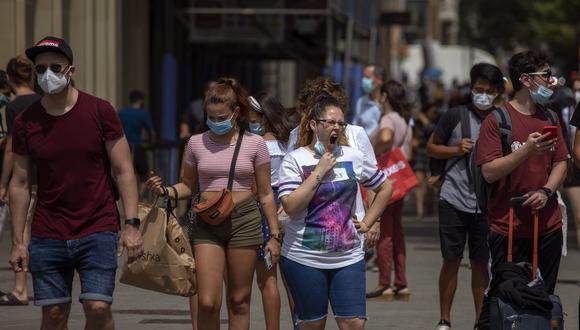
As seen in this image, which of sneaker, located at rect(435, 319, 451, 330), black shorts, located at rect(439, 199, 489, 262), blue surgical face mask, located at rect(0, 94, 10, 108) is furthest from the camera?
blue surgical face mask, located at rect(0, 94, 10, 108)

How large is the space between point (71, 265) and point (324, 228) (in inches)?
49.8

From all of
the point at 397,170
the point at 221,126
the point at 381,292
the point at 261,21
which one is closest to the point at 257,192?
the point at 221,126

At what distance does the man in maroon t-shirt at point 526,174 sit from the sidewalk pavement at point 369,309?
2.26 metres

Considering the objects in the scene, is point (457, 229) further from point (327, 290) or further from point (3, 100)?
point (3, 100)

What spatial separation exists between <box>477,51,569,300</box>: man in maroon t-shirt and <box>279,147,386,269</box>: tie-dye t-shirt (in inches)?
37.4

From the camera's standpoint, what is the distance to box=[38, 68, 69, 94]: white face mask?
702cm

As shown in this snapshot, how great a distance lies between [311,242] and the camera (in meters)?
7.40

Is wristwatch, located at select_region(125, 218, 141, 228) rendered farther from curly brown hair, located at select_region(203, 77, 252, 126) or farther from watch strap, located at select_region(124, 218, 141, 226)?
curly brown hair, located at select_region(203, 77, 252, 126)

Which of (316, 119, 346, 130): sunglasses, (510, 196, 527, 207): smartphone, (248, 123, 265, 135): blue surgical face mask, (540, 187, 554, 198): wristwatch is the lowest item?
(510, 196, 527, 207): smartphone

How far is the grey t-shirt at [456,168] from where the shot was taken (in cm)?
986

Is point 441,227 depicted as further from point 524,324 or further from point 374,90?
point 374,90

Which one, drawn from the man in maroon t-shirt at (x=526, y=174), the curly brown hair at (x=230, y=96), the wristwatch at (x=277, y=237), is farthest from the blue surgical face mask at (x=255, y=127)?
the man in maroon t-shirt at (x=526, y=174)

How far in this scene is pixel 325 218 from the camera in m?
7.39

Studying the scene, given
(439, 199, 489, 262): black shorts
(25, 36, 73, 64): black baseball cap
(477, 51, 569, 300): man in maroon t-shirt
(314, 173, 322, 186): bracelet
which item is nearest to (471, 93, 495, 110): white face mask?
(439, 199, 489, 262): black shorts
